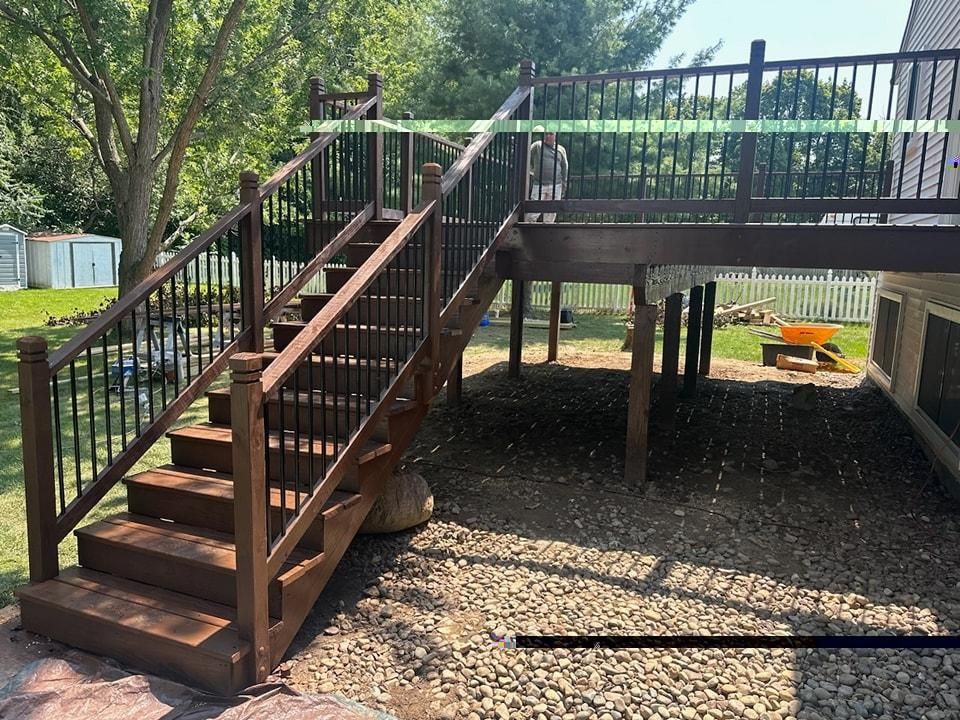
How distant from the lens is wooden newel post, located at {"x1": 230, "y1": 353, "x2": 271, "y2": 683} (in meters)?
2.59

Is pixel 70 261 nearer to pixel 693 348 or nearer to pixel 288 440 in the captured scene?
pixel 693 348

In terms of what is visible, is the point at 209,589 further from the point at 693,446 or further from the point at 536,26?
the point at 536,26

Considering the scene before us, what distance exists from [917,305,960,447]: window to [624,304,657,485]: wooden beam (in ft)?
7.92

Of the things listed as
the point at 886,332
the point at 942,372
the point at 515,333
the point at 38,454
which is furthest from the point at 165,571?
the point at 886,332

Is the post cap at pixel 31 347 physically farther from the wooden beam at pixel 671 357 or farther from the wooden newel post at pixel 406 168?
the wooden beam at pixel 671 357

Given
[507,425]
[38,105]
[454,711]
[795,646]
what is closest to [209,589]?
[454,711]

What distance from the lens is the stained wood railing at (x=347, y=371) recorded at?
2.68 m

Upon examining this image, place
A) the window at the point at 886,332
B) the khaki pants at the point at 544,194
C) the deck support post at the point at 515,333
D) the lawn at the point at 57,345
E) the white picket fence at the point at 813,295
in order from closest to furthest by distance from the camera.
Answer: the lawn at the point at 57,345 → the khaki pants at the point at 544,194 → the window at the point at 886,332 → the deck support post at the point at 515,333 → the white picket fence at the point at 813,295

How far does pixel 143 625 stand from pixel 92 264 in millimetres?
24709

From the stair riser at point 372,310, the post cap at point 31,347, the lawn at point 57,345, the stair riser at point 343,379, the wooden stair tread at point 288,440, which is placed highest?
the stair riser at point 372,310

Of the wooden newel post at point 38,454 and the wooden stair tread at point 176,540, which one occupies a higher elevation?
the wooden newel post at point 38,454

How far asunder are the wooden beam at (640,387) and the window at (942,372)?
241 cm

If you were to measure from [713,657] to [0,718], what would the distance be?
9.14 ft

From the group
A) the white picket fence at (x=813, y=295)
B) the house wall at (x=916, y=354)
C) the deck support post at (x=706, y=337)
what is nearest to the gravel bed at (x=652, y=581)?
the house wall at (x=916, y=354)
